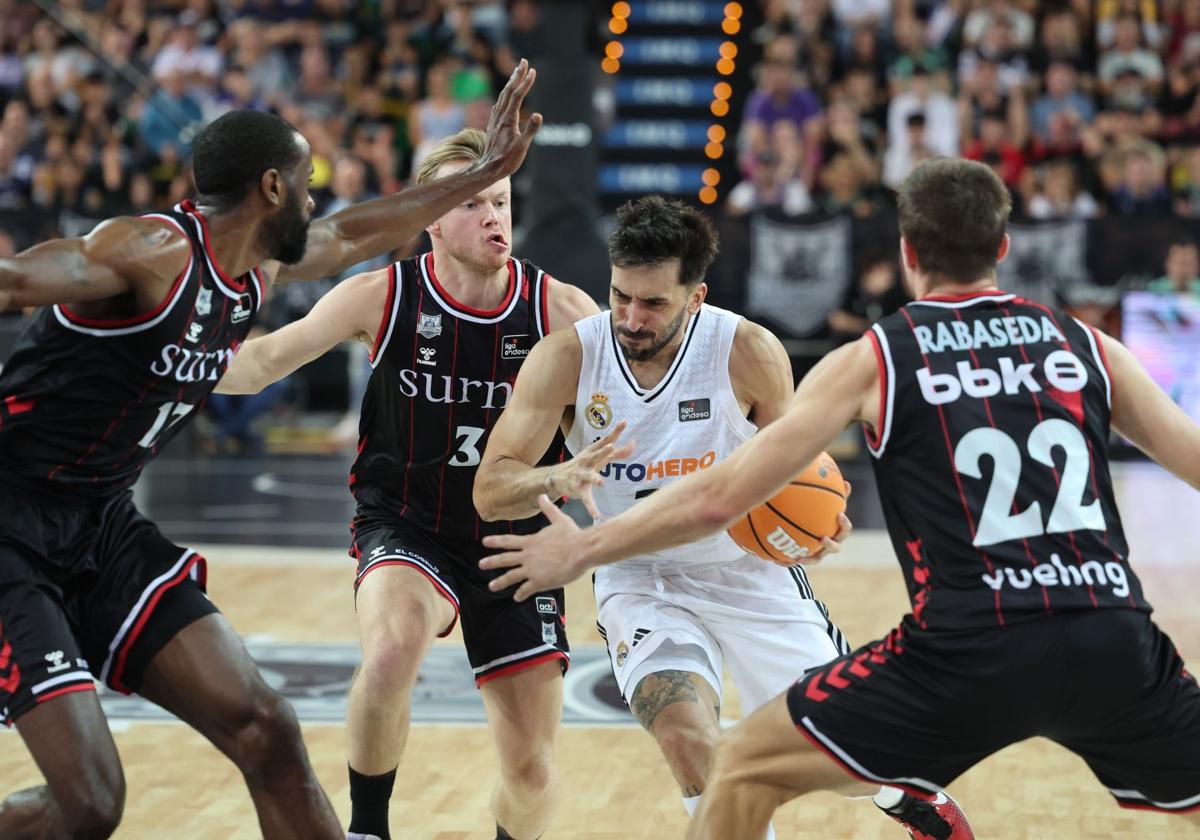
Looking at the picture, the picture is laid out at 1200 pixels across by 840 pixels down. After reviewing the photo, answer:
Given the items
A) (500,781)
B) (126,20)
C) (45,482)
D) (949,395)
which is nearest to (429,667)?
(500,781)

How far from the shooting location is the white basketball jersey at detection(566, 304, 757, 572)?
15.2 ft

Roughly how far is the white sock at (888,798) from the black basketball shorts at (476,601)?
1.04 metres

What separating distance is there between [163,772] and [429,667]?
171 centimetres

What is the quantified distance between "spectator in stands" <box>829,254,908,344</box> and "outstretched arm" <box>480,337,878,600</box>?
9586 mm

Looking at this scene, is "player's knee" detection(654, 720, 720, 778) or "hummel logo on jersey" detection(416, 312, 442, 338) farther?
"hummel logo on jersey" detection(416, 312, 442, 338)

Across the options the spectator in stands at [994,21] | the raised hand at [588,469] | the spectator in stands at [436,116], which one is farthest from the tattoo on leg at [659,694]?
the spectator in stands at [994,21]

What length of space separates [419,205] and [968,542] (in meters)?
2.14

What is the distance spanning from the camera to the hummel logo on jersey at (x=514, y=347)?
5.02 m

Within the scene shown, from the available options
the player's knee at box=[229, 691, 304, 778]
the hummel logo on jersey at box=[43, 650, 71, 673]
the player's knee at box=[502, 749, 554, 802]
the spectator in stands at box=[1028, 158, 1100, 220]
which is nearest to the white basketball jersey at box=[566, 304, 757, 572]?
the player's knee at box=[502, 749, 554, 802]

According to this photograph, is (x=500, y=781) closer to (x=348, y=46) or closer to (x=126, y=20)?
(x=348, y=46)

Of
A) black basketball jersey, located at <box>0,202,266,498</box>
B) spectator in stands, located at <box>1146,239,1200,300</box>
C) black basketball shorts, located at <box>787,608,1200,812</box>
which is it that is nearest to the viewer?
black basketball shorts, located at <box>787,608,1200,812</box>

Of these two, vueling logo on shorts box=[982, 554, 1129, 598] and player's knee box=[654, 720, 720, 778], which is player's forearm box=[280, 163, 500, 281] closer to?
player's knee box=[654, 720, 720, 778]

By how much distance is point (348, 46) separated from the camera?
675 inches

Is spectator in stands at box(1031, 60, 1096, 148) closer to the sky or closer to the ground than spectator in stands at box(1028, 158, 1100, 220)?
closer to the sky
